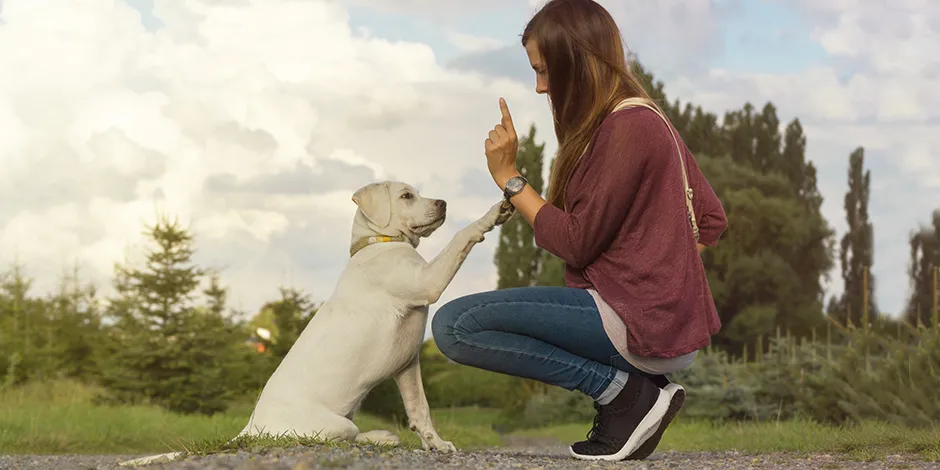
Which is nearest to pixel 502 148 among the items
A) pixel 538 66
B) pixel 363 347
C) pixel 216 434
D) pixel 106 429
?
pixel 538 66

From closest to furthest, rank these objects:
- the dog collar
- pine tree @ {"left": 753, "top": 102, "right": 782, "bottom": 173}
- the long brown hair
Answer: the long brown hair < the dog collar < pine tree @ {"left": 753, "top": 102, "right": 782, "bottom": 173}

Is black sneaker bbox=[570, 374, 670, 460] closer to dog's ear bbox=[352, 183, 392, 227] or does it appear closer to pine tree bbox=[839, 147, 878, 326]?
dog's ear bbox=[352, 183, 392, 227]

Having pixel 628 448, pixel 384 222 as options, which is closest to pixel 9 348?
pixel 384 222

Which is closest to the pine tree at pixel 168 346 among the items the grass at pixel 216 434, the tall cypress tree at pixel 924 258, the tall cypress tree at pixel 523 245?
the grass at pixel 216 434

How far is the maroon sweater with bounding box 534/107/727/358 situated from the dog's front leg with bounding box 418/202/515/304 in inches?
14.3

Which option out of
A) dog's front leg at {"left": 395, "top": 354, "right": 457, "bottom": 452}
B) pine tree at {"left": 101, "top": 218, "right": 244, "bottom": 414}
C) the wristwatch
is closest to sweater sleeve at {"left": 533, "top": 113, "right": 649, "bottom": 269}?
the wristwatch

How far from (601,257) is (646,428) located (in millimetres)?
932

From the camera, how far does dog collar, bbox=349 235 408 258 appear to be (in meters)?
5.25

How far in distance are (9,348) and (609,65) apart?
47.4 feet

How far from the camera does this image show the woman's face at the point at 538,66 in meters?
4.72

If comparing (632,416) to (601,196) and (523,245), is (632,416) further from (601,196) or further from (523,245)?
(523,245)

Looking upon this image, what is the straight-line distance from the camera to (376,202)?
530 cm

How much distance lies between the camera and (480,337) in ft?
15.8

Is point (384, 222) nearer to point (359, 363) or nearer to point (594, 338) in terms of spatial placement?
point (359, 363)
